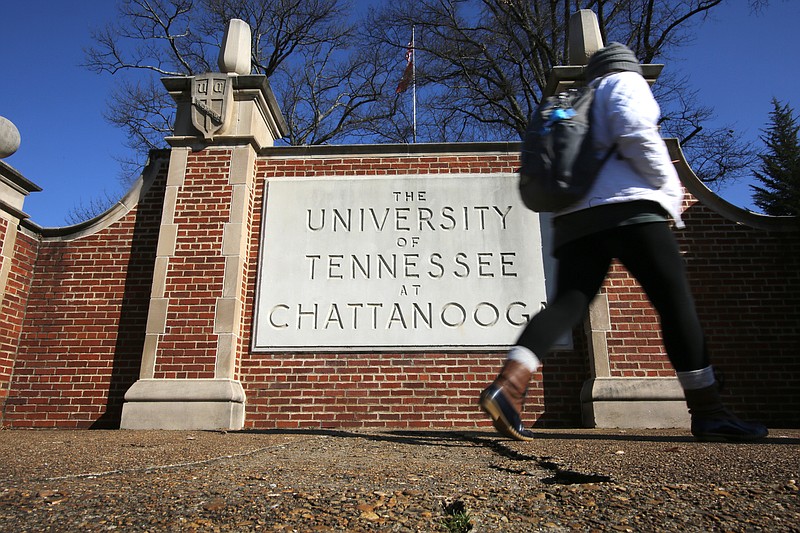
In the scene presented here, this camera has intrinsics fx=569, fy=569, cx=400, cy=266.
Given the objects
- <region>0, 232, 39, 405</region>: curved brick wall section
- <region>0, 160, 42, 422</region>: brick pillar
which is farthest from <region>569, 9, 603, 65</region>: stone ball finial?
<region>0, 232, 39, 405</region>: curved brick wall section

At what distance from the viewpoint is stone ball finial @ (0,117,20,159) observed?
232 inches

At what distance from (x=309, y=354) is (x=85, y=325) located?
2.46 m

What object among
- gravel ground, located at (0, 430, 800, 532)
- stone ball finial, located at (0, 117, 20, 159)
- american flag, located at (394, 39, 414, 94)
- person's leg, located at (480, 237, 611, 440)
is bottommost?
gravel ground, located at (0, 430, 800, 532)

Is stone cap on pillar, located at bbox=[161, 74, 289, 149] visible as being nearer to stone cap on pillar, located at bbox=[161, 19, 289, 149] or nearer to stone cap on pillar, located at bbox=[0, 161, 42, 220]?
stone cap on pillar, located at bbox=[161, 19, 289, 149]

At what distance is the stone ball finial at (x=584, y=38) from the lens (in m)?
6.35

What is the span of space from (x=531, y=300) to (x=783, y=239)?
267 cm

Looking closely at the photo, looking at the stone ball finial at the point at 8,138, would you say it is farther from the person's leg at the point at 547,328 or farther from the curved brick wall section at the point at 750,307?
the curved brick wall section at the point at 750,307

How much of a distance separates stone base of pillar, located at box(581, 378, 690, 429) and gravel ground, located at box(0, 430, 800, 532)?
266 cm

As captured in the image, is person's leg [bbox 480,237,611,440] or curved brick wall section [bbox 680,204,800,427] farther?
curved brick wall section [bbox 680,204,800,427]

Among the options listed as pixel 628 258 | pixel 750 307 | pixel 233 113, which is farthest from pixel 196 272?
pixel 750 307

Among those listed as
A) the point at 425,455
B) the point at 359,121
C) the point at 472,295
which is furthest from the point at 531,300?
the point at 359,121

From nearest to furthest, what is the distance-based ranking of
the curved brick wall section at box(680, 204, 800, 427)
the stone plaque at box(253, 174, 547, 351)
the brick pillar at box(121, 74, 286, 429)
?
the brick pillar at box(121, 74, 286, 429)
the curved brick wall section at box(680, 204, 800, 427)
the stone plaque at box(253, 174, 547, 351)

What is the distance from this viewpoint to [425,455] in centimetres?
262

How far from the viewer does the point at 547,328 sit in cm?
234
